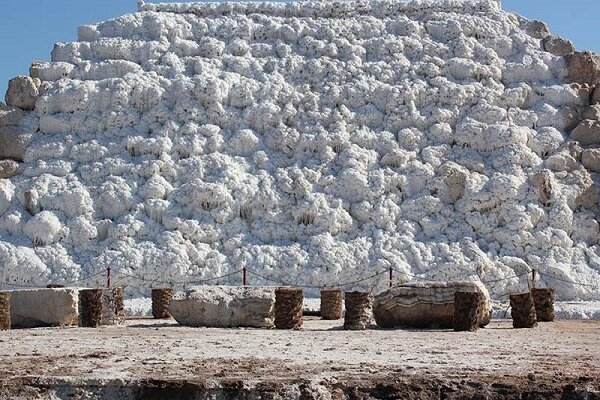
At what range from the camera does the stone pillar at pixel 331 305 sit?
606 inches

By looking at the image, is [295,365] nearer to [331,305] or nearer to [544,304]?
[331,305]

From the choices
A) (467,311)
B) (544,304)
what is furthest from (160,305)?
(544,304)

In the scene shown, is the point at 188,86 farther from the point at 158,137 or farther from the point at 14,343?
the point at 14,343

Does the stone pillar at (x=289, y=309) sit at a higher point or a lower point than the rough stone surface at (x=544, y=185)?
lower

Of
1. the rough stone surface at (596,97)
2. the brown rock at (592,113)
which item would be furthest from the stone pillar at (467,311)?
the rough stone surface at (596,97)

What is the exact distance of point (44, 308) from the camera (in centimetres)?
1316

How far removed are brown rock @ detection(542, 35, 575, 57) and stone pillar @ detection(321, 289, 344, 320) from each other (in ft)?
32.6

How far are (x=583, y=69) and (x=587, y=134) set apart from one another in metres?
1.97

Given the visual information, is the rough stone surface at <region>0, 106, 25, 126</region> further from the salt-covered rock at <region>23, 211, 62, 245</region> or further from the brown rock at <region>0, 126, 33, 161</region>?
the salt-covered rock at <region>23, 211, 62, 245</region>

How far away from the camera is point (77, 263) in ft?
60.2

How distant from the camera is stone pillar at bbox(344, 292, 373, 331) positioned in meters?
12.8

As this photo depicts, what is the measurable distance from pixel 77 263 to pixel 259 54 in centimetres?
699

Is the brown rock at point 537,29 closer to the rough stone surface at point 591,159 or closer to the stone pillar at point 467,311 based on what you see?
the rough stone surface at point 591,159

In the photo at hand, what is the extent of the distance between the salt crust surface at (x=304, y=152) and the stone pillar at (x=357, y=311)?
4.98m
